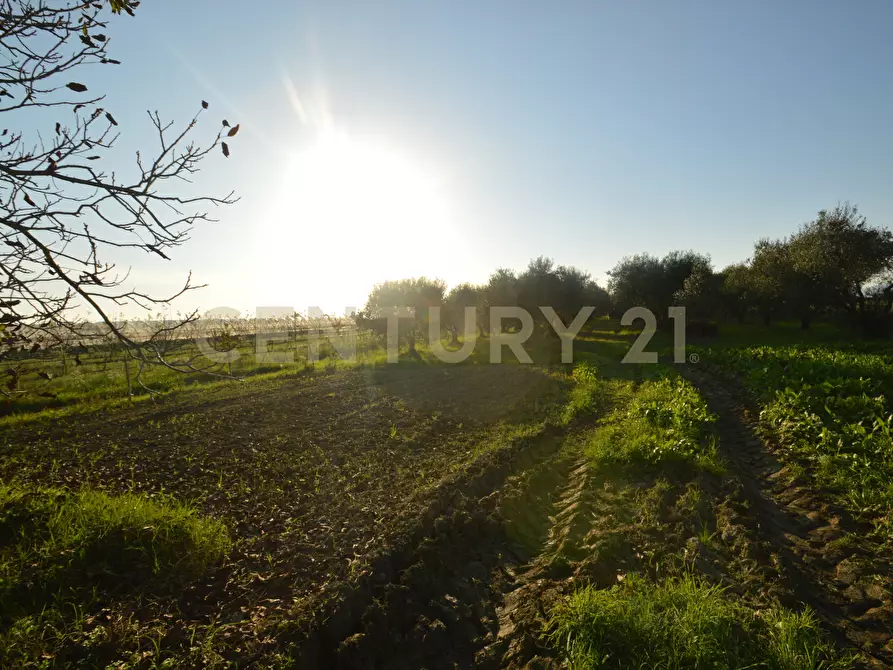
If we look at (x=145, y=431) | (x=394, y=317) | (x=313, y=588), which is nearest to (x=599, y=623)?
(x=313, y=588)

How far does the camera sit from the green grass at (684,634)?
3051mm

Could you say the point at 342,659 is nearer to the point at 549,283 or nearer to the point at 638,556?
the point at 638,556

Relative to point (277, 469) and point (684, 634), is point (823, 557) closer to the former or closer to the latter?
point (684, 634)

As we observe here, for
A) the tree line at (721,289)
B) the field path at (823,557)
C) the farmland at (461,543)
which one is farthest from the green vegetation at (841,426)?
the tree line at (721,289)

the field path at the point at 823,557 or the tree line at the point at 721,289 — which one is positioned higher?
the tree line at the point at 721,289

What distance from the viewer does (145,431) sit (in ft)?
35.5

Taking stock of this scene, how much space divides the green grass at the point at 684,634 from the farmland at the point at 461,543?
2 cm

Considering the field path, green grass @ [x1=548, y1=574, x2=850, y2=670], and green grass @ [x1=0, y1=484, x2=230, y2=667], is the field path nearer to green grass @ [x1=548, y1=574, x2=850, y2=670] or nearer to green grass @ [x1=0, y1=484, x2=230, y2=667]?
green grass @ [x1=548, y1=574, x2=850, y2=670]

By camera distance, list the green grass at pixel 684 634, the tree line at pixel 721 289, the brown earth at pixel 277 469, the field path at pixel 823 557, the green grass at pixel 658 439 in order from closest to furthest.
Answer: the green grass at pixel 684 634, the field path at pixel 823 557, the brown earth at pixel 277 469, the green grass at pixel 658 439, the tree line at pixel 721 289

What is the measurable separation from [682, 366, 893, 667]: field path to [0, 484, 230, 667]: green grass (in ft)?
18.8

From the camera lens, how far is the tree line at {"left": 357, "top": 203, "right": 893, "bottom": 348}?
27.1 meters

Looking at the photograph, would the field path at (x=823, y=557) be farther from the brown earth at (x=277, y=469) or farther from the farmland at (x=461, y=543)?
the brown earth at (x=277, y=469)

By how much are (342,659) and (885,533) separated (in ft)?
19.0

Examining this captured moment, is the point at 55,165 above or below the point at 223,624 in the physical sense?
above
